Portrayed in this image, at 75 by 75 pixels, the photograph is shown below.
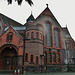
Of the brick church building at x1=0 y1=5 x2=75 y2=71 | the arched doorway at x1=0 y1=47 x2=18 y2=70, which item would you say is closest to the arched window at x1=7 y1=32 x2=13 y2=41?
the brick church building at x1=0 y1=5 x2=75 y2=71

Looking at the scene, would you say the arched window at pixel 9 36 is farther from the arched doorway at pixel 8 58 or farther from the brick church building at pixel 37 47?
the arched doorway at pixel 8 58

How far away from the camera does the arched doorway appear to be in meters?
23.9

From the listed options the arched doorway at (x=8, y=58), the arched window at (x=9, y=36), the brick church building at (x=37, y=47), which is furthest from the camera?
the arched doorway at (x=8, y=58)

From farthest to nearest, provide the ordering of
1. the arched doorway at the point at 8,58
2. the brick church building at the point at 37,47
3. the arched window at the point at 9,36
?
the arched doorway at the point at 8,58 → the arched window at the point at 9,36 → the brick church building at the point at 37,47

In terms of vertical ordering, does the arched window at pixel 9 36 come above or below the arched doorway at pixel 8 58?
above

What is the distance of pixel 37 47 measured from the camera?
74.0 ft

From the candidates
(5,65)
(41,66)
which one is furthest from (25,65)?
(5,65)

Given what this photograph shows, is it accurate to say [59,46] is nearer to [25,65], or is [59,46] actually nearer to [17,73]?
[25,65]

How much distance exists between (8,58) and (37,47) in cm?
835

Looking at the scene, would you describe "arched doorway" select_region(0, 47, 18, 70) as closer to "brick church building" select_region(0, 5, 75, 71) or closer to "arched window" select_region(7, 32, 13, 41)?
"brick church building" select_region(0, 5, 75, 71)

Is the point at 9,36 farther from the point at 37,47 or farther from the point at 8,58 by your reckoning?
the point at 37,47

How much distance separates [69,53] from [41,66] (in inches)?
512

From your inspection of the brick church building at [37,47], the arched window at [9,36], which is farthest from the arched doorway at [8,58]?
the arched window at [9,36]

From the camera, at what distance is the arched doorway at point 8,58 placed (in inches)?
941
